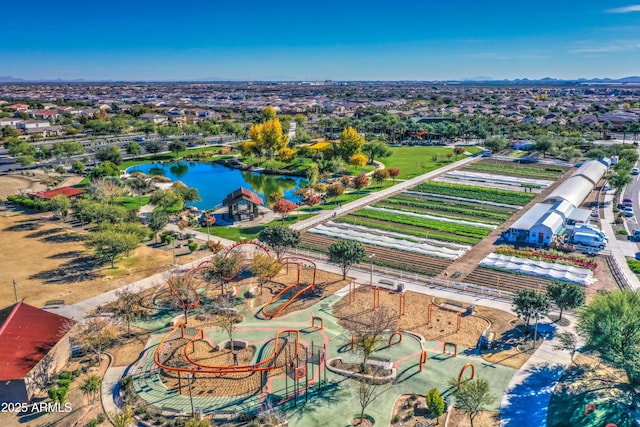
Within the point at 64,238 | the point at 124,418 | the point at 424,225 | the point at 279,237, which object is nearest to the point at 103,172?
the point at 64,238

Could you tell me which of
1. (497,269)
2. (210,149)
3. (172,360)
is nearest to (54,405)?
(172,360)

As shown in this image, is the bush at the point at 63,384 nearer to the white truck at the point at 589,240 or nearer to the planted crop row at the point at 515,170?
the white truck at the point at 589,240

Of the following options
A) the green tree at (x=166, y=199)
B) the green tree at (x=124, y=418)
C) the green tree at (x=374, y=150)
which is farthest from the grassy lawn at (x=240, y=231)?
the green tree at (x=374, y=150)

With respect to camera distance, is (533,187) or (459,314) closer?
(459,314)

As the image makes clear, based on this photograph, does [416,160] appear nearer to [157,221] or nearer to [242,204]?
[242,204]

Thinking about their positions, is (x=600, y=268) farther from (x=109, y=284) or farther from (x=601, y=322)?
(x=109, y=284)

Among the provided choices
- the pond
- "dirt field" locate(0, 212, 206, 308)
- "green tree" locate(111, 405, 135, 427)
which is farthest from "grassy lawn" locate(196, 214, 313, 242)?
"green tree" locate(111, 405, 135, 427)

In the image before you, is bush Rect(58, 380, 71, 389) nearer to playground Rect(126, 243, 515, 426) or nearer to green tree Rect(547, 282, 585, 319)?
playground Rect(126, 243, 515, 426)
